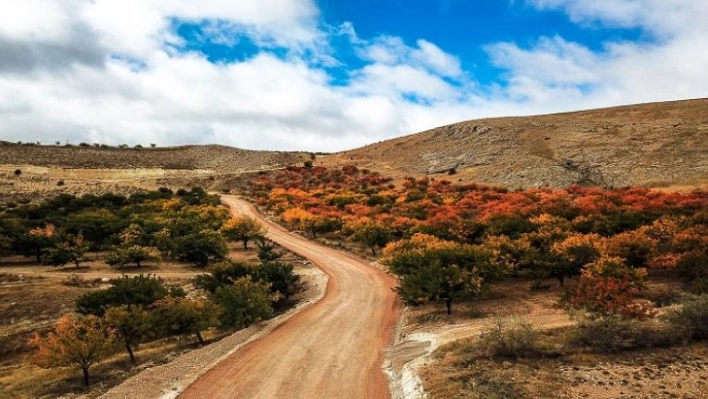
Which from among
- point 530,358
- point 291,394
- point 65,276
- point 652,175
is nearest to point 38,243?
point 65,276

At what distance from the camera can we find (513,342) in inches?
534

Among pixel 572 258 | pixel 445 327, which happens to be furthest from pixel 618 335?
pixel 572 258

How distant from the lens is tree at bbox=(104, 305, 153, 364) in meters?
17.4

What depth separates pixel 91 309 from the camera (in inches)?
837

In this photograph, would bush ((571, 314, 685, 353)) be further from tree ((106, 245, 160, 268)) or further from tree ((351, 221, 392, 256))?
tree ((106, 245, 160, 268))

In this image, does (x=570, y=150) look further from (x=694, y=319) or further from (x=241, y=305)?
(x=241, y=305)

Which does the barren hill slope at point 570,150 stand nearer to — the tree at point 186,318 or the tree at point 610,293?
the tree at point 610,293

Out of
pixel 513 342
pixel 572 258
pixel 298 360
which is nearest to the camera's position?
pixel 513 342

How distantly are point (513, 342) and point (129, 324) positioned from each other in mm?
13572

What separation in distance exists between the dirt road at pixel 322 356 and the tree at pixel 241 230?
1591 centimetres

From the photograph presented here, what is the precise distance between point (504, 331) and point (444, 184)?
4775cm

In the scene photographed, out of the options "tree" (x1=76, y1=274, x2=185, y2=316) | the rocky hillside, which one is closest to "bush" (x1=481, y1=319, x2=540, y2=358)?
"tree" (x1=76, y1=274, x2=185, y2=316)

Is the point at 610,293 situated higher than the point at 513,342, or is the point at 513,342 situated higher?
the point at 610,293

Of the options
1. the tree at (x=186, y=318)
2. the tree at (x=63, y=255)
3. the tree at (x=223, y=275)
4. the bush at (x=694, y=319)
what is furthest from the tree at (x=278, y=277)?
the bush at (x=694, y=319)
